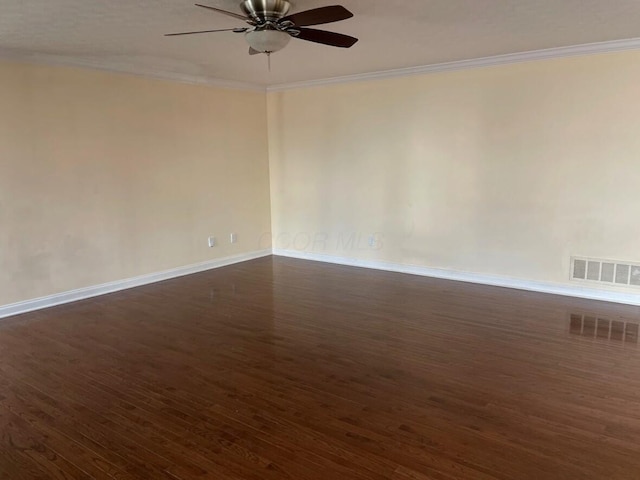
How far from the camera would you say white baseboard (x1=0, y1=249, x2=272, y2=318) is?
4.26 metres

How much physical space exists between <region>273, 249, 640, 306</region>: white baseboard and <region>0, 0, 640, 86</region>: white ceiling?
226 centimetres

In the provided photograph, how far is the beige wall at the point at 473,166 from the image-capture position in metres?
4.23

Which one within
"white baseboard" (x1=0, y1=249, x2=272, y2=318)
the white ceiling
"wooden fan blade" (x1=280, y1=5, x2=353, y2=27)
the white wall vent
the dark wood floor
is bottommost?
the dark wood floor

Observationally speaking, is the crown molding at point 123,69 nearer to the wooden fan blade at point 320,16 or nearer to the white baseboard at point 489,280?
the white baseboard at point 489,280

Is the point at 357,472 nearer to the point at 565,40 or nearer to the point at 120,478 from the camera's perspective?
the point at 120,478

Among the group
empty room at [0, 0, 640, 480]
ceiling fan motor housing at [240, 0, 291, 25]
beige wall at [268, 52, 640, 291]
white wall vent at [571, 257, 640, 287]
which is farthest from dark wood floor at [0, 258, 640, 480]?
ceiling fan motor housing at [240, 0, 291, 25]

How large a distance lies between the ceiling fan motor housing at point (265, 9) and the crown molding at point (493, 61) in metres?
2.60

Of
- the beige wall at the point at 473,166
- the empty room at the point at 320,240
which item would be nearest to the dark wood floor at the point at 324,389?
the empty room at the point at 320,240

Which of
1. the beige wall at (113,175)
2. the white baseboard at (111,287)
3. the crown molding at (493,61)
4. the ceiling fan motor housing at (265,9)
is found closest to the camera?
the ceiling fan motor housing at (265,9)

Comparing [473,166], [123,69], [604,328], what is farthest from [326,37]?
[604,328]

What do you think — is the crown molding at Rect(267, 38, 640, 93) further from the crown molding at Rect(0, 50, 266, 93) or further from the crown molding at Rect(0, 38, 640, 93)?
the crown molding at Rect(0, 50, 266, 93)

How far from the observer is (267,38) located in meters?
2.91

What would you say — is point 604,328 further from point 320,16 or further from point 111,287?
point 111,287

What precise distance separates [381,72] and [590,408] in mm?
4043
